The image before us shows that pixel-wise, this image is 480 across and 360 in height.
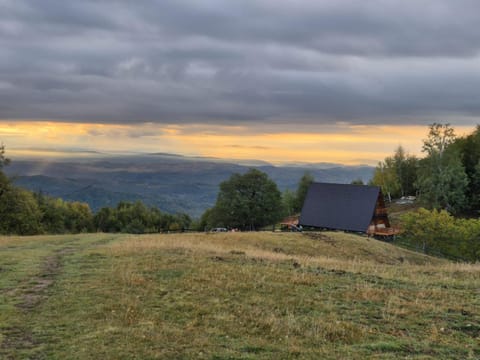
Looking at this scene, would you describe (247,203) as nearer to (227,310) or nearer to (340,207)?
(340,207)

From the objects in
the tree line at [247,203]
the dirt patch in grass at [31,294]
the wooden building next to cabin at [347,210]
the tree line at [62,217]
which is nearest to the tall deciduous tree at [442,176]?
the wooden building next to cabin at [347,210]

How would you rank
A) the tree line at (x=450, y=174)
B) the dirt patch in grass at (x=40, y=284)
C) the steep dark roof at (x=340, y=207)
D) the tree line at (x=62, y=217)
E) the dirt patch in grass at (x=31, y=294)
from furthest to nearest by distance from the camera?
1. the tree line at (x=450, y=174)
2. the steep dark roof at (x=340, y=207)
3. the tree line at (x=62, y=217)
4. the dirt patch in grass at (x=40, y=284)
5. the dirt patch in grass at (x=31, y=294)

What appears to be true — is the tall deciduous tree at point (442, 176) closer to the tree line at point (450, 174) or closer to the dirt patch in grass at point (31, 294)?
the tree line at point (450, 174)

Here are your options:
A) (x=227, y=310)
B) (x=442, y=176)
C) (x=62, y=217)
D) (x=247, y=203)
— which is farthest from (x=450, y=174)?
(x=62, y=217)

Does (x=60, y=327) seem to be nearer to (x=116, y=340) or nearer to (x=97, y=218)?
(x=116, y=340)

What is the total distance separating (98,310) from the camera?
13.1 m

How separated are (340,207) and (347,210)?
1.50m

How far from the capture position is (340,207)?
232 ft

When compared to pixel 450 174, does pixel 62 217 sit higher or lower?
lower

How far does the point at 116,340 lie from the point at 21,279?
32.7 ft

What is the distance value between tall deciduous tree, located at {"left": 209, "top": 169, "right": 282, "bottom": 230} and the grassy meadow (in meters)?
64.0

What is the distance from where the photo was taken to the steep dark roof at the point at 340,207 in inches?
2660

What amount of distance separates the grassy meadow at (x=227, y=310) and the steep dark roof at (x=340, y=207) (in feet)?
148

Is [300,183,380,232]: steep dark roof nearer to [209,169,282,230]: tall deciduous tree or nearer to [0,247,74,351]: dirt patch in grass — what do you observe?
[209,169,282,230]: tall deciduous tree
